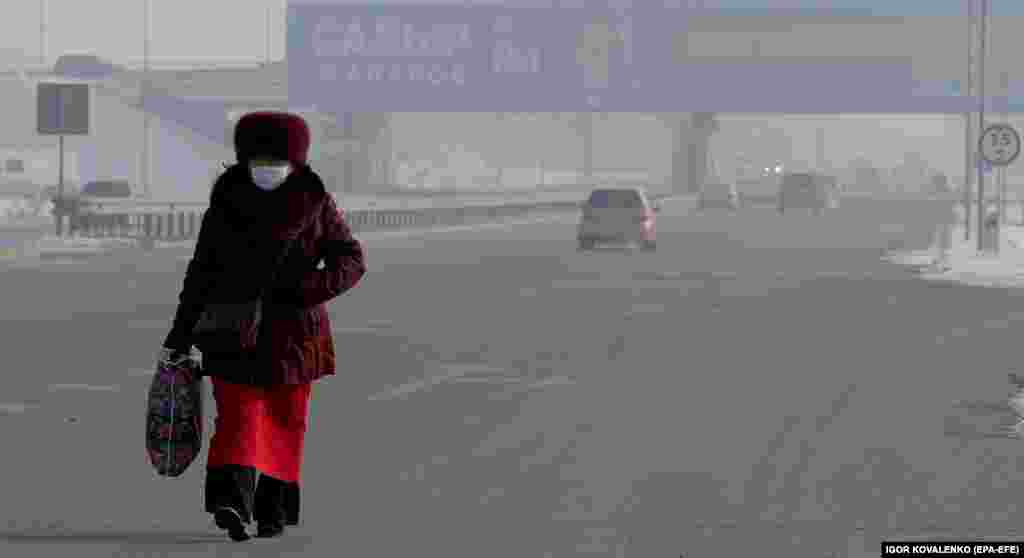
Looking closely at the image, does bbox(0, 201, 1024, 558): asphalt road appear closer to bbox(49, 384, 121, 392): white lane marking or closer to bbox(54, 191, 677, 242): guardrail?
bbox(49, 384, 121, 392): white lane marking

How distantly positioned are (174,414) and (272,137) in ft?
4.23

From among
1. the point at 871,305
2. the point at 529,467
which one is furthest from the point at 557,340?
the point at 529,467

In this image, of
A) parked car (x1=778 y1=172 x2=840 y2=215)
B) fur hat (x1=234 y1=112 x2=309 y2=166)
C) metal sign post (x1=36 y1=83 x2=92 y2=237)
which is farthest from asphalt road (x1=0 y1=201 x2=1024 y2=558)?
parked car (x1=778 y1=172 x2=840 y2=215)

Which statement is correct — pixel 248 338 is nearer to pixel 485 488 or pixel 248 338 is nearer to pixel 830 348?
pixel 485 488

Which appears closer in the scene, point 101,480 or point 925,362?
point 101,480

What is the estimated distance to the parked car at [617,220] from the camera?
5181cm

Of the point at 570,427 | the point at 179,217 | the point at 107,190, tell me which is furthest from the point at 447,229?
the point at 570,427

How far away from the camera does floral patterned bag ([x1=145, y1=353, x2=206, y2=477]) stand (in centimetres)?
990

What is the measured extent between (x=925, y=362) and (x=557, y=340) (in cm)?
416

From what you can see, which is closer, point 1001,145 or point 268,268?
point 268,268

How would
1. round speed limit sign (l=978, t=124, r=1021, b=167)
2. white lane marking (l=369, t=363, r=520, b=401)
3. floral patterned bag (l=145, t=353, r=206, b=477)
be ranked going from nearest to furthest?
1. floral patterned bag (l=145, t=353, r=206, b=477)
2. white lane marking (l=369, t=363, r=520, b=401)
3. round speed limit sign (l=978, t=124, r=1021, b=167)

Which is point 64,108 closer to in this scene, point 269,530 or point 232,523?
point 269,530

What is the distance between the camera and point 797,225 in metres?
76.1

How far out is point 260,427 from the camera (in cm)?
986
